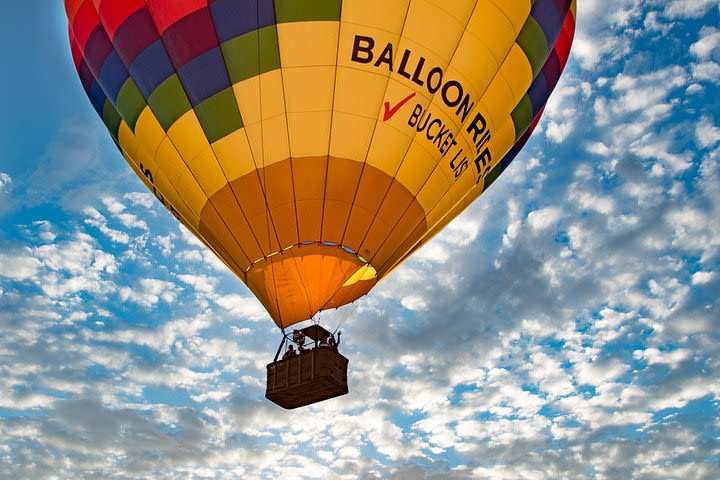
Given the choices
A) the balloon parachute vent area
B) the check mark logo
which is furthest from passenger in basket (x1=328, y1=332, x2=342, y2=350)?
the check mark logo

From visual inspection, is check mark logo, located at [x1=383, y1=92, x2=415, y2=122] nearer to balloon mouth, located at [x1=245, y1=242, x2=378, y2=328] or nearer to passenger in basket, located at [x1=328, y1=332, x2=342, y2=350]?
balloon mouth, located at [x1=245, y1=242, x2=378, y2=328]

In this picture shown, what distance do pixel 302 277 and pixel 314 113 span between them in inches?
90.0

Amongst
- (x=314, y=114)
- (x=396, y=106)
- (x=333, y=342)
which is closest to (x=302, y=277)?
(x=333, y=342)

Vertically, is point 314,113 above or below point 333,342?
above

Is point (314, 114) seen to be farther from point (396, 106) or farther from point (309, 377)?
point (309, 377)

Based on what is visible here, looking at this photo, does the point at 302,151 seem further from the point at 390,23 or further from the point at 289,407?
the point at 289,407

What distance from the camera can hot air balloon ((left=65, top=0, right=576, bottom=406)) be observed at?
9219 mm

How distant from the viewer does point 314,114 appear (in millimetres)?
9336

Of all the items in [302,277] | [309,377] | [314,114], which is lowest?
[309,377]

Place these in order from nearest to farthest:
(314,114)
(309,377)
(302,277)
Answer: (309,377) < (314,114) < (302,277)

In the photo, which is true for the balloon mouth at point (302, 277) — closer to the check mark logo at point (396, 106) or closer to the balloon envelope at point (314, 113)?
the balloon envelope at point (314, 113)

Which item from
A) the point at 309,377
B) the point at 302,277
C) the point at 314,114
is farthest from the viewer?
the point at 302,277

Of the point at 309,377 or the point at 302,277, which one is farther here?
the point at 302,277

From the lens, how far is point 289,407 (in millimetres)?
9805
